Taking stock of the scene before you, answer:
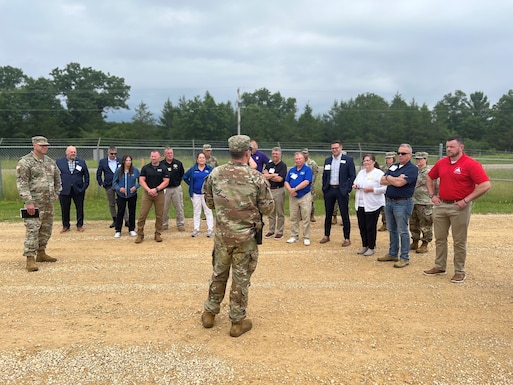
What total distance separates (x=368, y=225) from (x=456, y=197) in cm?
173

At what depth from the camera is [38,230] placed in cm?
630

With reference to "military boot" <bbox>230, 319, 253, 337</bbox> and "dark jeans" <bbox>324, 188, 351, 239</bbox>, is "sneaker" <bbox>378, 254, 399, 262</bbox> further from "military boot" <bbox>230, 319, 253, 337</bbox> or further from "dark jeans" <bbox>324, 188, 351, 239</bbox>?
"military boot" <bbox>230, 319, 253, 337</bbox>

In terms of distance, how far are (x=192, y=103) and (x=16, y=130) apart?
20.2m

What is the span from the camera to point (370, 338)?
13.1ft

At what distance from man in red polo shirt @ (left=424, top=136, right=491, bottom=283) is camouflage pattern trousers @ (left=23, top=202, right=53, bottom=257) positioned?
6.07m

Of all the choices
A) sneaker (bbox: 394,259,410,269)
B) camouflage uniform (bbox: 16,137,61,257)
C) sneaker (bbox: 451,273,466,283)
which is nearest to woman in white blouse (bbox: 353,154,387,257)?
sneaker (bbox: 394,259,410,269)

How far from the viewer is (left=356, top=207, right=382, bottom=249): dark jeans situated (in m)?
6.91

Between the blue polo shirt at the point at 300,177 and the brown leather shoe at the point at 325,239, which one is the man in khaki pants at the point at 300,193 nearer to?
the blue polo shirt at the point at 300,177

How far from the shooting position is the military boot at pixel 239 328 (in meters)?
4.00

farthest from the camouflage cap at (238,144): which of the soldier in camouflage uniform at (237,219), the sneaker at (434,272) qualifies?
the sneaker at (434,272)

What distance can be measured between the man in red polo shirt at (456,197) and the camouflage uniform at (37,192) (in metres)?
6.09

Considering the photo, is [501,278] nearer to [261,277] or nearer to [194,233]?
[261,277]

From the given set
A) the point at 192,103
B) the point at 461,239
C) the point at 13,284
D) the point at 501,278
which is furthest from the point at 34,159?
the point at 192,103

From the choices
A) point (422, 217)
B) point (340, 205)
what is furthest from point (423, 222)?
point (340, 205)
